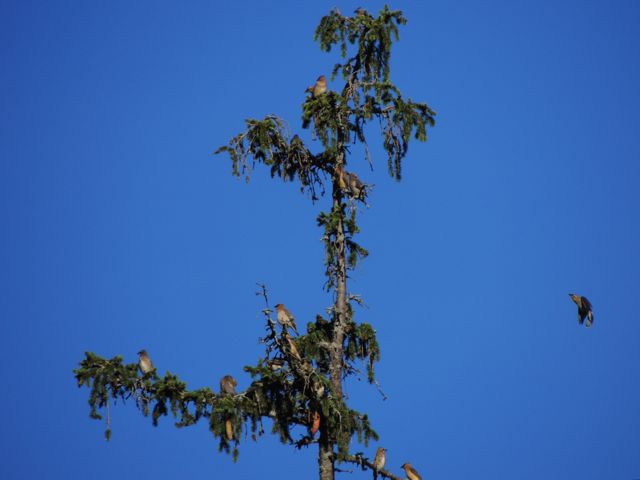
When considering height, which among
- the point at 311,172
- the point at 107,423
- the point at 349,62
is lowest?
the point at 107,423

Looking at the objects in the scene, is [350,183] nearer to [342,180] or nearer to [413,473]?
[342,180]

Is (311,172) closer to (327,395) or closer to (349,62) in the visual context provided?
(349,62)

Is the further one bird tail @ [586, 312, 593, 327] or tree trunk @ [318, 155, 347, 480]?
bird tail @ [586, 312, 593, 327]

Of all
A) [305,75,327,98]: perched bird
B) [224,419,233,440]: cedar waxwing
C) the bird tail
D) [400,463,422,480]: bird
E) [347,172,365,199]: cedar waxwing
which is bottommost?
[224,419,233,440]: cedar waxwing

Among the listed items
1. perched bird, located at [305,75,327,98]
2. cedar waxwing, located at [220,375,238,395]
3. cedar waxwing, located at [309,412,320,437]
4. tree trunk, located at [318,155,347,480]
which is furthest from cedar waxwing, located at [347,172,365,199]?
cedar waxwing, located at [220,375,238,395]

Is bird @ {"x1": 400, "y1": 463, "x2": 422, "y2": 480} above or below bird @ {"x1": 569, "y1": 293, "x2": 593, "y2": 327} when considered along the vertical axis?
below

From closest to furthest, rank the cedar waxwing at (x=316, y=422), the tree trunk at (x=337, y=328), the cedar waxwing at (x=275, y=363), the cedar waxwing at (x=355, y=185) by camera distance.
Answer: the cedar waxwing at (x=275, y=363) < the cedar waxwing at (x=316, y=422) < the tree trunk at (x=337, y=328) < the cedar waxwing at (x=355, y=185)

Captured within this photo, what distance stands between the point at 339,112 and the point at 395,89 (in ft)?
2.56

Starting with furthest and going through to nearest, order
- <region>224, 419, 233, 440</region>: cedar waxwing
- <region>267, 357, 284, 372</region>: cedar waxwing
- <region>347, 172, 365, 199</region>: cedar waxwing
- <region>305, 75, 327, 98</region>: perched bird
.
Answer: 1. <region>305, 75, 327, 98</region>: perched bird
2. <region>347, 172, 365, 199</region>: cedar waxwing
3. <region>267, 357, 284, 372</region>: cedar waxwing
4. <region>224, 419, 233, 440</region>: cedar waxwing

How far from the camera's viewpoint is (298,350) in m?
12.3

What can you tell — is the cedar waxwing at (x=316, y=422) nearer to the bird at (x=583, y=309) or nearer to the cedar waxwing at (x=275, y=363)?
the cedar waxwing at (x=275, y=363)

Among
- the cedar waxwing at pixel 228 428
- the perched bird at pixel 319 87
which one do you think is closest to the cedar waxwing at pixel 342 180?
the perched bird at pixel 319 87

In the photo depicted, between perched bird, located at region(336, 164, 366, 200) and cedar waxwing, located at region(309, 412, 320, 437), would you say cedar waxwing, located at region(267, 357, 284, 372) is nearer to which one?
cedar waxwing, located at region(309, 412, 320, 437)

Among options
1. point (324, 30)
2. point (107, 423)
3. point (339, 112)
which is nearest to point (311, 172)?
point (339, 112)
